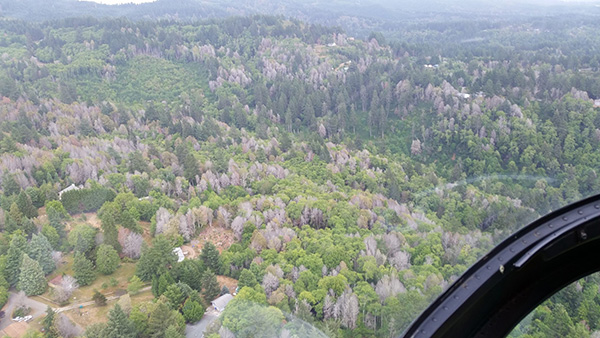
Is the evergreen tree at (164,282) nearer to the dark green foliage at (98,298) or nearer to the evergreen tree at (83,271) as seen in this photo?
the dark green foliage at (98,298)

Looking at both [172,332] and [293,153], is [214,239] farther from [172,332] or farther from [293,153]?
[293,153]

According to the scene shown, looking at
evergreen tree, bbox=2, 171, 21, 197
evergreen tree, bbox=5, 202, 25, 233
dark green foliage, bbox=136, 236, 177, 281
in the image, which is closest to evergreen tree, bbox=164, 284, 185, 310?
dark green foliage, bbox=136, 236, 177, 281

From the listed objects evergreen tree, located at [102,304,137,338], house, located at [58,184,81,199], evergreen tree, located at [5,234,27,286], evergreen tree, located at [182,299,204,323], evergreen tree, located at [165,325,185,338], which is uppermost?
evergreen tree, located at [182,299,204,323]

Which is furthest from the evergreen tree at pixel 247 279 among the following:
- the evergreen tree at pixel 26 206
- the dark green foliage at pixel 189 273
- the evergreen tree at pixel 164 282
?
the evergreen tree at pixel 26 206

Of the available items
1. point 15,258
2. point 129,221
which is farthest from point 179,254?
point 15,258

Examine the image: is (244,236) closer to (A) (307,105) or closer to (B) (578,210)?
(B) (578,210)

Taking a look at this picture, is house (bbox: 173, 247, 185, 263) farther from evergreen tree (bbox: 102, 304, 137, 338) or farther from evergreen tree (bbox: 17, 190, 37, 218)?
evergreen tree (bbox: 17, 190, 37, 218)

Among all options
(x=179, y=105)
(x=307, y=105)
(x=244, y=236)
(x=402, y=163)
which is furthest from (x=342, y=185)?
(x=179, y=105)
